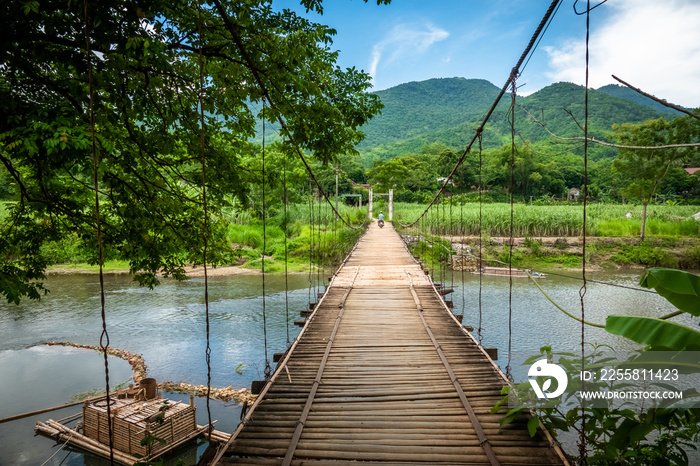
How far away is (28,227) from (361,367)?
261 centimetres

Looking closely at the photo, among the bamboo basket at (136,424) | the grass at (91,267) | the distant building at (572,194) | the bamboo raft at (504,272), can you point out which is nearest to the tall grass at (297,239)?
the grass at (91,267)

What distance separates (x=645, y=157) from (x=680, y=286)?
13916 millimetres

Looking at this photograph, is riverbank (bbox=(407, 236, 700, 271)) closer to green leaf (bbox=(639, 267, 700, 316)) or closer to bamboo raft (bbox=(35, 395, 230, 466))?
bamboo raft (bbox=(35, 395, 230, 466))

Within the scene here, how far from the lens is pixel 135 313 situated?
8.59 m

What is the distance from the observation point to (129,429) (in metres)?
3.80

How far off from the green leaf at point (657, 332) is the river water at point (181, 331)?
4173mm

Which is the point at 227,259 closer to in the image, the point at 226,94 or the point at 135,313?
the point at 226,94

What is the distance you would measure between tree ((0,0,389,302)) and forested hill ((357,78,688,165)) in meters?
16.7

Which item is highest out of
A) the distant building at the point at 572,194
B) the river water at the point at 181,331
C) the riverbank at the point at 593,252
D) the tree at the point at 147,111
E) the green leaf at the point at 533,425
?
the distant building at the point at 572,194

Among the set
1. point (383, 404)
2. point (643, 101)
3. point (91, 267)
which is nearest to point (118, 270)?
point (91, 267)

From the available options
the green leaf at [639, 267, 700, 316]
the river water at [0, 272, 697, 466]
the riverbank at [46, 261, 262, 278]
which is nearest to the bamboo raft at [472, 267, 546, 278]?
the river water at [0, 272, 697, 466]

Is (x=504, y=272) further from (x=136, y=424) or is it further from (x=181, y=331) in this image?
(x=136, y=424)

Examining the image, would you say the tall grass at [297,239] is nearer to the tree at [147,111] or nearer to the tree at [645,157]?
the tree at [147,111]

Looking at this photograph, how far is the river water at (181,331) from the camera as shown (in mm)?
5199
